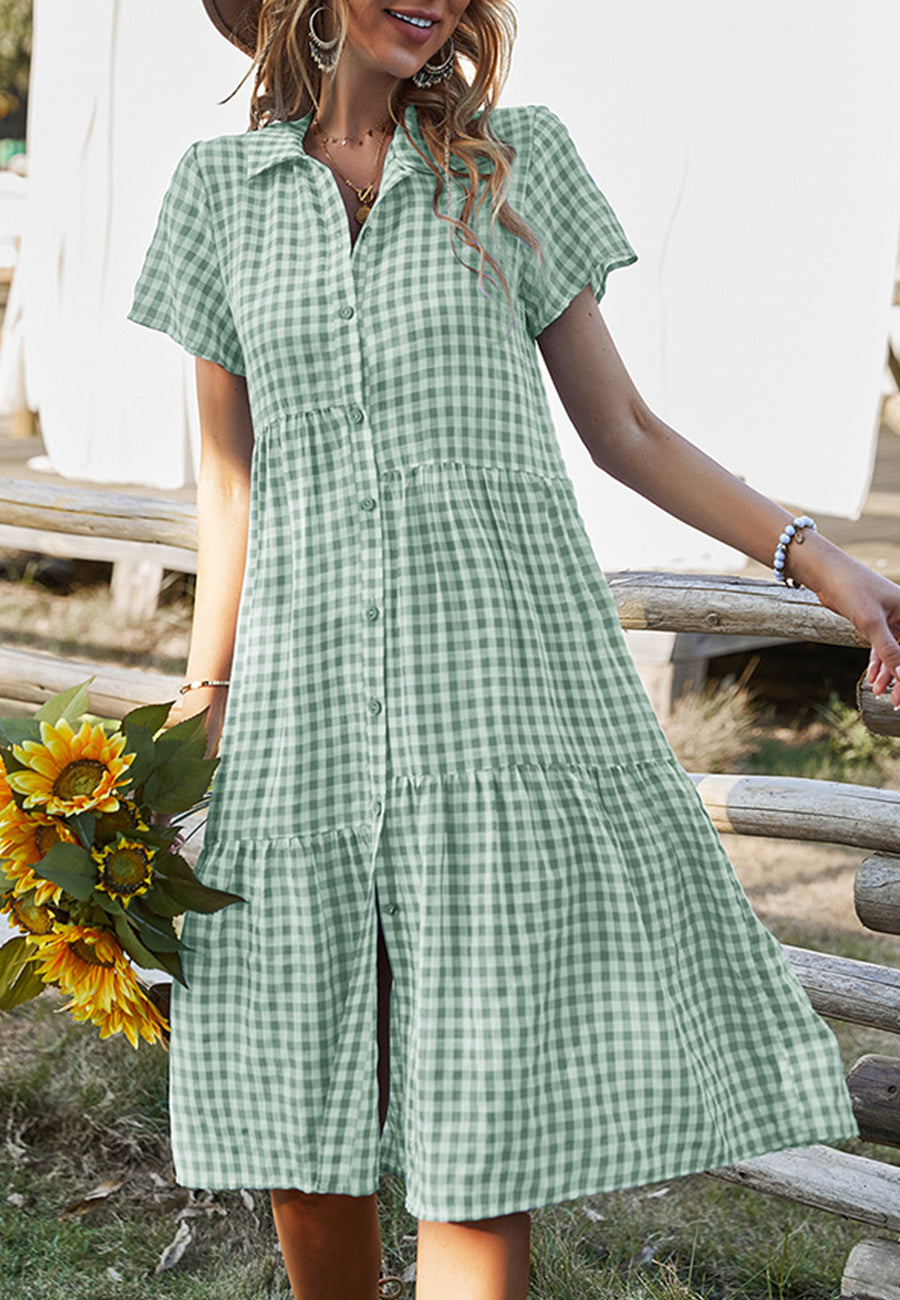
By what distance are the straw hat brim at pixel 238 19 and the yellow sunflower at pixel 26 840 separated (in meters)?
1.18

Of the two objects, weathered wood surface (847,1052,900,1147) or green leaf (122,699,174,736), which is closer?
green leaf (122,699,174,736)

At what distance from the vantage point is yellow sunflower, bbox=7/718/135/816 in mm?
1799

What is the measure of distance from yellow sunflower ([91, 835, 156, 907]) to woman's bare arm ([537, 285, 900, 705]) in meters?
0.79

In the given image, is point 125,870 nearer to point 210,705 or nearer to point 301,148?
point 210,705

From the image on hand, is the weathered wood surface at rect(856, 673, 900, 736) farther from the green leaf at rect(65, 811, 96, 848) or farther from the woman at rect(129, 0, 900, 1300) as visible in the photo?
the green leaf at rect(65, 811, 96, 848)

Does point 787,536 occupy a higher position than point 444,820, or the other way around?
point 787,536

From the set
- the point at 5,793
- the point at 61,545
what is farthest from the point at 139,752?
the point at 61,545

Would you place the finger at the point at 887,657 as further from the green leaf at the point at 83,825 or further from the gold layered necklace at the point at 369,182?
the green leaf at the point at 83,825

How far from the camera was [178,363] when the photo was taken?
21.5ft

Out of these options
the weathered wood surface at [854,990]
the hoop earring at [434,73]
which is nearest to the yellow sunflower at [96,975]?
the hoop earring at [434,73]

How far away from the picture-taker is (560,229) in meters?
1.97

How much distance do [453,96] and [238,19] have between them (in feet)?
1.66

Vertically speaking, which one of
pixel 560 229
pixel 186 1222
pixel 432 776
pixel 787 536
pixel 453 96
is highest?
pixel 453 96

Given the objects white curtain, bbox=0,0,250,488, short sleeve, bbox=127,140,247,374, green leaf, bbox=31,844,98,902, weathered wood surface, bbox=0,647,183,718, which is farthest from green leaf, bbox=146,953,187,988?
white curtain, bbox=0,0,250,488
